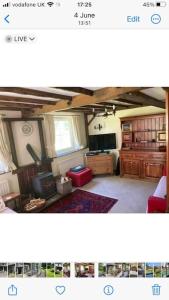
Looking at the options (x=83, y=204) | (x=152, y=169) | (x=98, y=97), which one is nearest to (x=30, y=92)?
(x=98, y=97)

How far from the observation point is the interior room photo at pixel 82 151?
7.34 feet

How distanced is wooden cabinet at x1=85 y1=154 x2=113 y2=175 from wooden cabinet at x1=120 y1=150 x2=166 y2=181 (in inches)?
14.0

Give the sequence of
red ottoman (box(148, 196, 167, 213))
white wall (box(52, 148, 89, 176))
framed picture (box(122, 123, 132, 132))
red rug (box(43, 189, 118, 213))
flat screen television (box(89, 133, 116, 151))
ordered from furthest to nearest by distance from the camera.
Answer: flat screen television (box(89, 133, 116, 151)) → framed picture (box(122, 123, 132, 132)) → white wall (box(52, 148, 89, 176)) → red rug (box(43, 189, 118, 213)) → red ottoman (box(148, 196, 167, 213))

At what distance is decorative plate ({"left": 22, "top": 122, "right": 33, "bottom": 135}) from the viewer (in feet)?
10.2

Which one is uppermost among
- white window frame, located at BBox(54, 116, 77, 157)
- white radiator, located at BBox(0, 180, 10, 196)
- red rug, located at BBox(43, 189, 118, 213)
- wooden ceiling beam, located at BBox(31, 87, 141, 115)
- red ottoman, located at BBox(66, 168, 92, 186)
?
wooden ceiling beam, located at BBox(31, 87, 141, 115)

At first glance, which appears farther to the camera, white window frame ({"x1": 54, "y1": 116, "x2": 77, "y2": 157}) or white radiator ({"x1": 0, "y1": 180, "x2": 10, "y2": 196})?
white window frame ({"x1": 54, "y1": 116, "x2": 77, "y2": 157})

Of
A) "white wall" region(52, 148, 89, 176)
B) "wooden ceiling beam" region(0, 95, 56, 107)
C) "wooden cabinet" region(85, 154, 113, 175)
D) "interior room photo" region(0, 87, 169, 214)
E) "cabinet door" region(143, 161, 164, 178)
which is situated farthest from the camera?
"wooden cabinet" region(85, 154, 113, 175)

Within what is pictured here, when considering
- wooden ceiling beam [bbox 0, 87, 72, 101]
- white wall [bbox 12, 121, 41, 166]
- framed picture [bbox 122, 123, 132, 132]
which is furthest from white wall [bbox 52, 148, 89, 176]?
wooden ceiling beam [bbox 0, 87, 72, 101]
